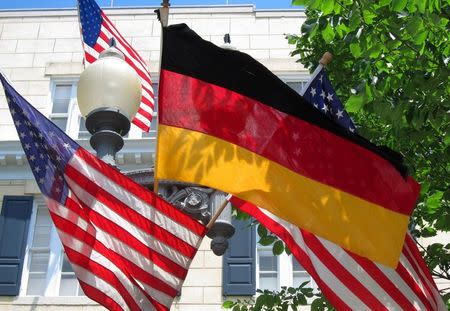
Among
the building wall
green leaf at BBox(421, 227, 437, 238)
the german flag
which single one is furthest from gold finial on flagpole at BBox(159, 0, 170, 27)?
the building wall

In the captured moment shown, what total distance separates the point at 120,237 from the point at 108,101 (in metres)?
1.23

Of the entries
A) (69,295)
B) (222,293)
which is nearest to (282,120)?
(222,293)

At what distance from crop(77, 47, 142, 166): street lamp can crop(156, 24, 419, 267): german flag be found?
69 centimetres

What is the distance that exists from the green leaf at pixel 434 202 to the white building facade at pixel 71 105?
5.94m

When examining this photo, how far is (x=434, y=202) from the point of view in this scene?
8.42 metres

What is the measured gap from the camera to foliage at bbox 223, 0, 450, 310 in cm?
712

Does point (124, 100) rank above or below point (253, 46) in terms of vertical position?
below

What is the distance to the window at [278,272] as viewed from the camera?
565 inches

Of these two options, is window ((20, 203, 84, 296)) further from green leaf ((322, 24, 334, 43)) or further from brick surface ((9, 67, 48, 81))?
green leaf ((322, 24, 334, 43))

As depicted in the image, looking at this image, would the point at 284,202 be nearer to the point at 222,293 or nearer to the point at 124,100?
the point at 124,100

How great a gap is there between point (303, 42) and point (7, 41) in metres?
10.8

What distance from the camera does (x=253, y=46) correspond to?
60.5 ft

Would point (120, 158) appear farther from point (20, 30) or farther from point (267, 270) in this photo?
point (20, 30)

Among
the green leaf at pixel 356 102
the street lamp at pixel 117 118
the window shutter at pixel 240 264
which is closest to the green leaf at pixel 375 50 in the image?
the green leaf at pixel 356 102
